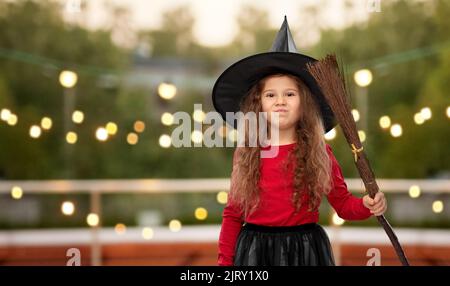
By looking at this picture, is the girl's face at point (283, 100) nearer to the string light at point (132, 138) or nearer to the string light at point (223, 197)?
the string light at point (223, 197)

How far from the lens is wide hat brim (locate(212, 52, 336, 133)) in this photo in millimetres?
1522

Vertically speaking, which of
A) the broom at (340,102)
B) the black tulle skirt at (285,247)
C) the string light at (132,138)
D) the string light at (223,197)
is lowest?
the black tulle skirt at (285,247)

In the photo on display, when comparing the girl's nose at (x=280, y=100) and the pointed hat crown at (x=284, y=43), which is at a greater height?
the pointed hat crown at (x=284, y=43)

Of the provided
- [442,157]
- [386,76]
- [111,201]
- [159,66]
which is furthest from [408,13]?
[111,201]

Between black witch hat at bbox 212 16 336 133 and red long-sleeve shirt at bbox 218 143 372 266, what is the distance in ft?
0.46

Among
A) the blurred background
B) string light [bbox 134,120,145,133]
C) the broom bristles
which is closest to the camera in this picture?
the broom bristles

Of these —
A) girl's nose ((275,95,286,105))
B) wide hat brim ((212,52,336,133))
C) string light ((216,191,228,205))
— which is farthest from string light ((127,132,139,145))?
girl's nose ((275,95,286,105))

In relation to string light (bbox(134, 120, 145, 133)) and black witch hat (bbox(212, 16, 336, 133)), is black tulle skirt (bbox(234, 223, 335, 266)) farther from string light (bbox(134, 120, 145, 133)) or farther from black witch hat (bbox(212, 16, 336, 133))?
string light (bbox(134, 120, 145, 133))

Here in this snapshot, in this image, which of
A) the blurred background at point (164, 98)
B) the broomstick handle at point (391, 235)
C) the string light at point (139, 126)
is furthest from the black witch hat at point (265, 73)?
the string light at point (139, 126)

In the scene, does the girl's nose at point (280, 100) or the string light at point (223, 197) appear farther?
the string light at point (223, 197)

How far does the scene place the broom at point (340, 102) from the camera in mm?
1403

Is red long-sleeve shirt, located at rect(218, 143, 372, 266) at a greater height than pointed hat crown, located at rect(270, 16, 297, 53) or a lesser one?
lesser

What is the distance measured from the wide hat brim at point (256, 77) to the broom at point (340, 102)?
0.07 metres

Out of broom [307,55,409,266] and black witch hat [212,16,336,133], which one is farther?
black witch hat [212,16,336,133]
